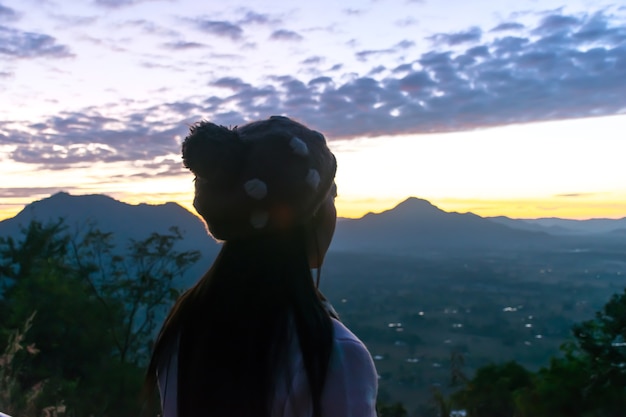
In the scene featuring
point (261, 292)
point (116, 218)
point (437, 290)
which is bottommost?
point (437, 290)

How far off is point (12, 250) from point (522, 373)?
1001 centimetres

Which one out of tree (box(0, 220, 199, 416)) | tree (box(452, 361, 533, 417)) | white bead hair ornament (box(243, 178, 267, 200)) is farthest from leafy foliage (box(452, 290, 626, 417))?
white bead hair ornament (box(243, 178, 267, 200))

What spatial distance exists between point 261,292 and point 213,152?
262 mm

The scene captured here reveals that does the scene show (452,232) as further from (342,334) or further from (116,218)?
(342,334)

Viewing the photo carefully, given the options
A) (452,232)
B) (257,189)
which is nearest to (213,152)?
(257,189)

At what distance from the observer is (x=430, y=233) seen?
190ft

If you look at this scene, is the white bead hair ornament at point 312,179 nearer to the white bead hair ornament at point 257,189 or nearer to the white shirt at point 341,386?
the white bead hair ornament at point 257,189

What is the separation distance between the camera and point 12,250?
1265 cm

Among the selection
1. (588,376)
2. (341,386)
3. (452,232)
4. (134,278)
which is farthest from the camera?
(452,232)

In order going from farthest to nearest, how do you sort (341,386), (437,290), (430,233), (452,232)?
(452,232), (430,233), (437,290), (341,386)

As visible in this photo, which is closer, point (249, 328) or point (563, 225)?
point (249, 328)

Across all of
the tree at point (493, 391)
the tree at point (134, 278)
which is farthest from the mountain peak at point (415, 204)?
the tree at point (493, 391)

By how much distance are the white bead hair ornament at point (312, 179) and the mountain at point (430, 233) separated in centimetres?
4365

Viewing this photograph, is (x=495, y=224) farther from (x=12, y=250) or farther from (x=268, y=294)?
(x=268, y=294)
